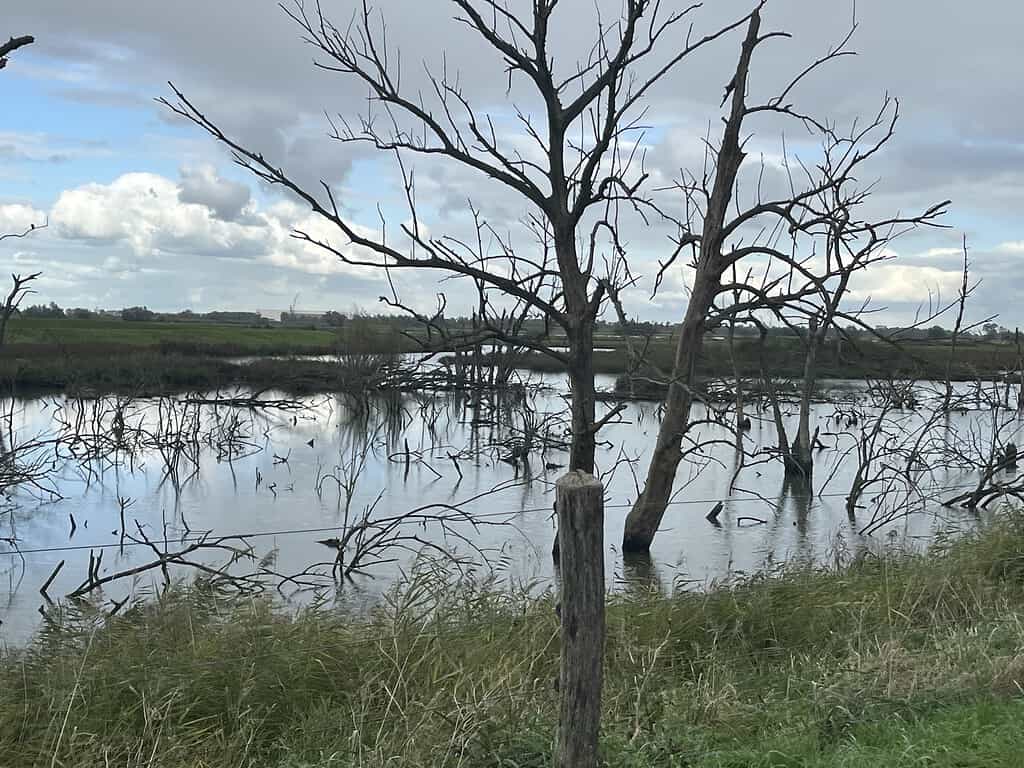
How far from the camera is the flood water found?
11594 mm

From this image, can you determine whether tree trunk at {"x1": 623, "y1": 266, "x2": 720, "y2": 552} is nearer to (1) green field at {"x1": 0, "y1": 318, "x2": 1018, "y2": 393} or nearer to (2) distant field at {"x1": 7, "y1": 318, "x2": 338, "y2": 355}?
(1) green field at {"x1": 0, "y1": 318, "x2": 1018, "y2": 393}

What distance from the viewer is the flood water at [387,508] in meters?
11.6

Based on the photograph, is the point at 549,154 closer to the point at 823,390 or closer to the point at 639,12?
the point at 639,12

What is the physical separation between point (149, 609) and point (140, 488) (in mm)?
10167

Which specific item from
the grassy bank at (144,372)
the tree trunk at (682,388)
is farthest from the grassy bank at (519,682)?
the grassy bank at (144,372)

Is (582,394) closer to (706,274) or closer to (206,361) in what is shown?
(706,274)

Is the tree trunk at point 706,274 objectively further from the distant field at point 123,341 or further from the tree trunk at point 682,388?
the distant field at point 123,341

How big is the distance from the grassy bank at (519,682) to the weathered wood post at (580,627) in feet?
1.31

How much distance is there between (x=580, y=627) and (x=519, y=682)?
1881mm

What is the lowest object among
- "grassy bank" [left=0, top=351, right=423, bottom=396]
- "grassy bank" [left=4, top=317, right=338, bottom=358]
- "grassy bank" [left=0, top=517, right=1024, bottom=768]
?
"grassy bank" [left=0, top=517, right=1024, bottom=768]

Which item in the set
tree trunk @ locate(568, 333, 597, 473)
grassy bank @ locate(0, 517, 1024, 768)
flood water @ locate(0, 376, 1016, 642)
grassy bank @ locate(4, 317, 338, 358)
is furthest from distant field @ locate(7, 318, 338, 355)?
grassy bank @ locate(0, 517, 1024, 768)

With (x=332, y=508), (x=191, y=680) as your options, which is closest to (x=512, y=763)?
(x=191, y=680)

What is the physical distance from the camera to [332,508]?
15250mm

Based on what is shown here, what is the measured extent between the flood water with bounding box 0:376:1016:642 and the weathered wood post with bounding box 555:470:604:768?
18.8ft
